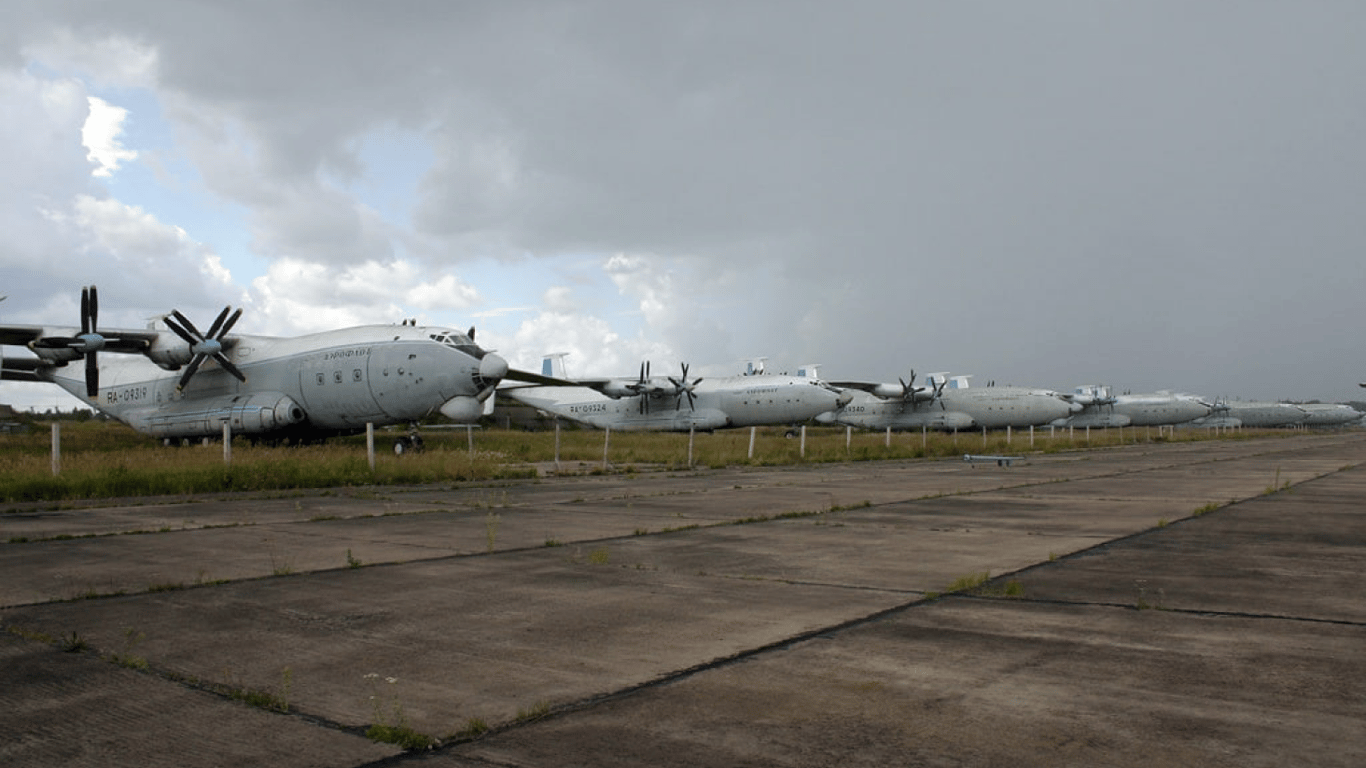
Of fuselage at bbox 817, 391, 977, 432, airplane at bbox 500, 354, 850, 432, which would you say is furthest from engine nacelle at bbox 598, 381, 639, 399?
fuselage at bbox 817, 391, 977, 432

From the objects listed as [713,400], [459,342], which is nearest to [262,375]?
[459,342]

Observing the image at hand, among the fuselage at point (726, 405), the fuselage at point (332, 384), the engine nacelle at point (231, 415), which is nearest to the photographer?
the fuselage at point (332, 384)

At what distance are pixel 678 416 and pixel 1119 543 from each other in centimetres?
4432

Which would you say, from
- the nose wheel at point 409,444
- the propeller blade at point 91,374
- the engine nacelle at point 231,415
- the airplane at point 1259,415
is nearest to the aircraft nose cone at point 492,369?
the nose wheel at point 409,444

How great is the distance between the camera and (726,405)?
176ft

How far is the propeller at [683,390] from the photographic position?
53344 mm

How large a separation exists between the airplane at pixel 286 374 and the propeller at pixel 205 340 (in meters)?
0.03

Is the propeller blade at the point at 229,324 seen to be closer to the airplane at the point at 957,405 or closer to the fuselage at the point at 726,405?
the fuselage at the point at 726,405

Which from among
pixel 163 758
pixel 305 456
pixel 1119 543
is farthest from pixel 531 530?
pixel 305 456

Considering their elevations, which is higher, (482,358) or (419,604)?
(482,358)

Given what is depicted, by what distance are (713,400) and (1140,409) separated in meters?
56.0

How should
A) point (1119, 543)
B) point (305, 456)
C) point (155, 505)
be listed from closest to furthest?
point (1119, 543) < point (155, 505) < point (305, 456)

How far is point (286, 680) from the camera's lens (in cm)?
458

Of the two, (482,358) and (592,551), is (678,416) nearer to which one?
(482,358)
